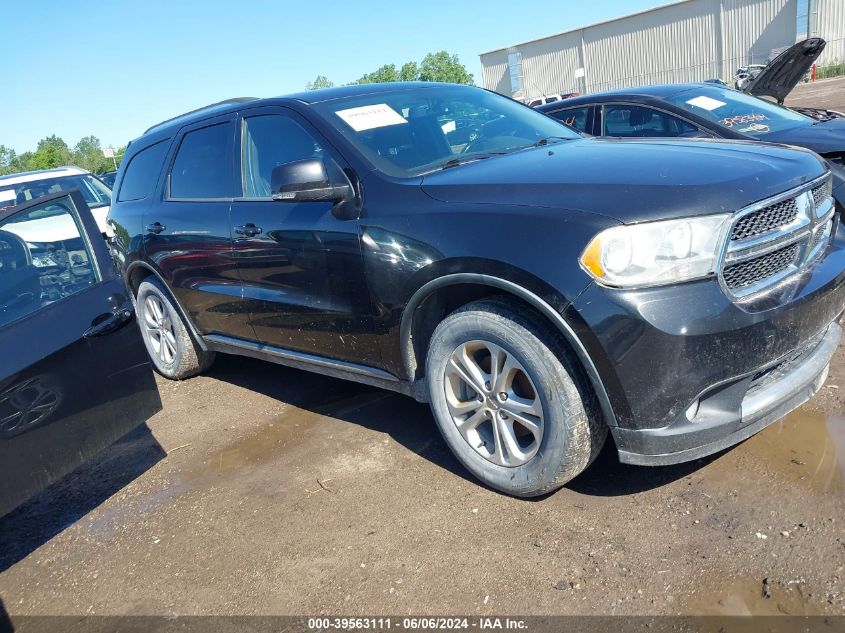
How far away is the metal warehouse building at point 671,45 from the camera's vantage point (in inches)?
1778

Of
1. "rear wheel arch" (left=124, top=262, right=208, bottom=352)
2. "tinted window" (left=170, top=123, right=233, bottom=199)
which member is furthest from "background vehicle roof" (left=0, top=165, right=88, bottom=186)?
"tinted window" (left=170, top=123, right=233, bottom=199)

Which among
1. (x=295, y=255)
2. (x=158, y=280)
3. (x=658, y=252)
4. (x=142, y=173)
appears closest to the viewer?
(x=658, y=252)

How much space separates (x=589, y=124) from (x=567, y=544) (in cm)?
481

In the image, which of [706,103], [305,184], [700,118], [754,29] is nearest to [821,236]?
[305,184]

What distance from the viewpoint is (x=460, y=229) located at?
2824 mm

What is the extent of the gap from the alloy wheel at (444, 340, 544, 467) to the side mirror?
37.6 inches

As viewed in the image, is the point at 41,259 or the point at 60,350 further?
the point at 41,259

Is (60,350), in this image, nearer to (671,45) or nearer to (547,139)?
(547,139)

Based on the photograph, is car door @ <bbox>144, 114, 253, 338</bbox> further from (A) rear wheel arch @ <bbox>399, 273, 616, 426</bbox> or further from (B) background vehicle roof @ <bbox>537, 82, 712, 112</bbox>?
(B) background vehicle roof @ <bbox>537, 82, 712, 112</bbox>

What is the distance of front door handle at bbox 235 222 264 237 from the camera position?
3781mm

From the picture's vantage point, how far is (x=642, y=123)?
6.20 meters

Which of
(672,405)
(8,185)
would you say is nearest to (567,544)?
(672,405)

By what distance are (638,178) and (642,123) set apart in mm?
3909

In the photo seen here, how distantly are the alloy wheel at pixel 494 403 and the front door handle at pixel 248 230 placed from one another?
140cm
